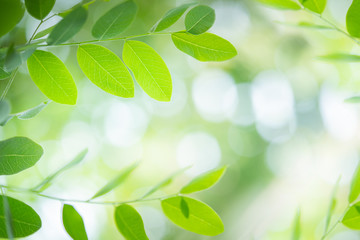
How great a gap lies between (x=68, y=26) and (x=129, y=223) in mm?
195

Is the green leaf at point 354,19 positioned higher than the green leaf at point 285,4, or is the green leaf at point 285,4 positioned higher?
the green leaf at point 285,4

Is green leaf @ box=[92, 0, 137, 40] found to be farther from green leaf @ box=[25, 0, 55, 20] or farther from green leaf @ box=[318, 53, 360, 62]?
green leaf @ box=[318, 53, 360, 62]

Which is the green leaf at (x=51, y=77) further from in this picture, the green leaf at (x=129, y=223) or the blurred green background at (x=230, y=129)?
the blurred green background at (x=230, y=129)

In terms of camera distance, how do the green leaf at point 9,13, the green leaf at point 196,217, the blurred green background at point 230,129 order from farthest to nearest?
1. the blurred green background at point 230,129
2. the green leaf at point 196,217
3. the green leaf at point 9,13

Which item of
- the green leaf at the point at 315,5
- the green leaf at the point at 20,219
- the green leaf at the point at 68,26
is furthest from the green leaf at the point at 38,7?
the green leaf at the point at 315,5

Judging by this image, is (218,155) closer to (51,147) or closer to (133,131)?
(133,131)

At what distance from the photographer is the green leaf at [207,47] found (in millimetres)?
Result: 336

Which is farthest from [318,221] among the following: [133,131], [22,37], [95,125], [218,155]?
[22,37]

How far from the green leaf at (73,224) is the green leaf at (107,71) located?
12 centimetres

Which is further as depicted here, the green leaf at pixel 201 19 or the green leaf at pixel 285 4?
the green leaf at pixel 285 4

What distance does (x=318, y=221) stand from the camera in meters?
2.55

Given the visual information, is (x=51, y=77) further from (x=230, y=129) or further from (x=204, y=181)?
(x=230, y=129)

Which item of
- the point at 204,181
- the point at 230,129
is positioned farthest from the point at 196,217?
the point at 230,129

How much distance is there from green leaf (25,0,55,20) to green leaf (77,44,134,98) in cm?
→ 6
